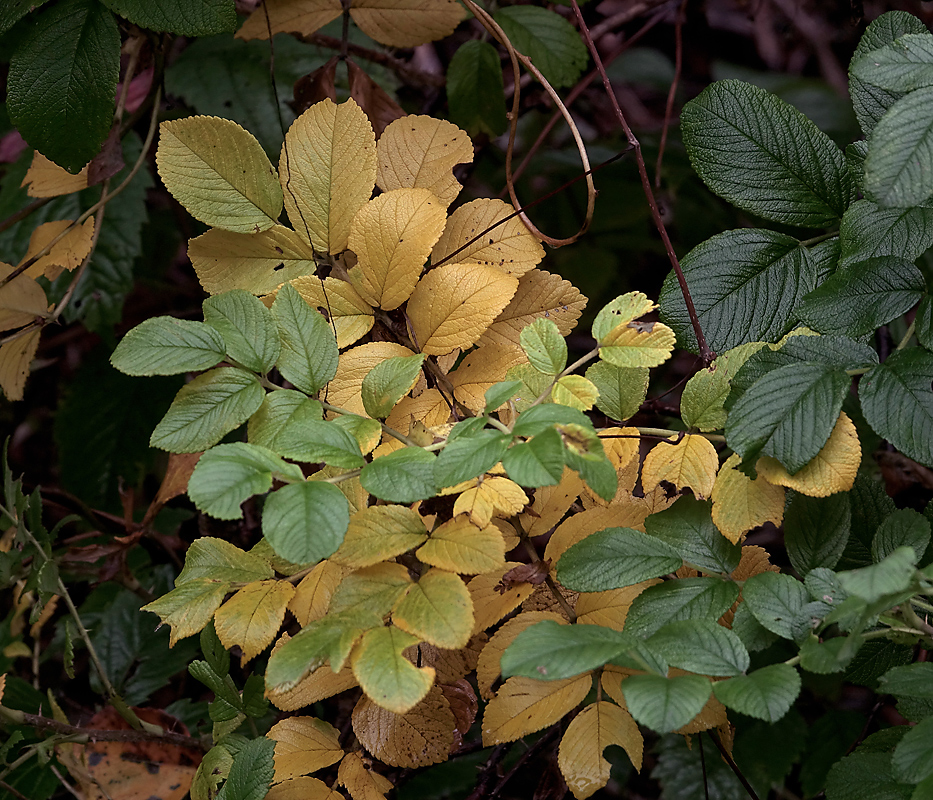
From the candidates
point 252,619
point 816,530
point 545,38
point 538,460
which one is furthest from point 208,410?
point 545,38

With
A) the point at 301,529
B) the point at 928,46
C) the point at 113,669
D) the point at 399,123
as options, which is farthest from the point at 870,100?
the point at 113,669

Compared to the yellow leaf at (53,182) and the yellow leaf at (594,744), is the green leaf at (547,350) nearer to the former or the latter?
the yellow leaf at (594,744)

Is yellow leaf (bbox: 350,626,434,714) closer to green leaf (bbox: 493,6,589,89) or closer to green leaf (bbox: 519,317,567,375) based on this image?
green leaf (bbox: 519,317,567,375)

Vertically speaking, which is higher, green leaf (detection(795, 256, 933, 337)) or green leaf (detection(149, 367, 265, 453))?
green leaf (detection(149, 367, 265, 453))

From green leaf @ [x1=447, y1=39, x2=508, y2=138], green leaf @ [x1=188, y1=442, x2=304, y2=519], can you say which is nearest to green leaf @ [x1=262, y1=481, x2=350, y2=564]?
green leaf @ [x1=188, y1=442, x2=304, y2=519]

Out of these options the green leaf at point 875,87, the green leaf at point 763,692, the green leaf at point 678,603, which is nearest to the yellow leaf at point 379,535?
the green leaf at point 678,603
